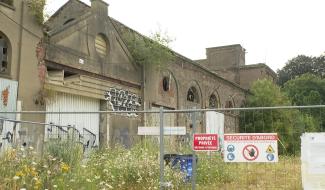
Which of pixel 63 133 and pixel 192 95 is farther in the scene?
pixel 192 95

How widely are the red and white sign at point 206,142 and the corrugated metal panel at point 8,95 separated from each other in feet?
28.9

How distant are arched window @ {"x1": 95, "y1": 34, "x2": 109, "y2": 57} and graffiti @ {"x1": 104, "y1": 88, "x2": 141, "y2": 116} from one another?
1763mm

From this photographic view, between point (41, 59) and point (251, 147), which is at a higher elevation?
point (41, 59)

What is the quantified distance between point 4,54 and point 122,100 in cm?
715

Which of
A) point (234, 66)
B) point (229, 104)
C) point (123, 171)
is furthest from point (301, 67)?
point (123, 171)

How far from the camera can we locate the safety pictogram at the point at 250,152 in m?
7.31

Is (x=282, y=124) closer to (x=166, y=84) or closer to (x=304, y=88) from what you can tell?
(x=166, y=84)

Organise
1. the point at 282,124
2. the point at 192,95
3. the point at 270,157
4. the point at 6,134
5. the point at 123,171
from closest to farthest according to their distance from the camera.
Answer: the point at 270,157
the point at 282,124
the point at 123,171
the point at 6,134
the point at 192,95

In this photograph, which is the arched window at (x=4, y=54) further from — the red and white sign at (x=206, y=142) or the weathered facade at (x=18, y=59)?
the red and white sign at (x=206, y=142)

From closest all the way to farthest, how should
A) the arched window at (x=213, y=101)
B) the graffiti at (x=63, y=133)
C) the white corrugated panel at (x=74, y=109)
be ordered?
the graffiti at (x=63, y=133) < the white corrugated panel at (x=74, y=109) < the arched window at (x=213, y=101)

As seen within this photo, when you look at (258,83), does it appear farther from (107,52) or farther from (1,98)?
(1,98)

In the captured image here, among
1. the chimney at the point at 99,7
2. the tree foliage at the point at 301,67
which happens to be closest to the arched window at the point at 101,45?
the chimney at the point at 99,7

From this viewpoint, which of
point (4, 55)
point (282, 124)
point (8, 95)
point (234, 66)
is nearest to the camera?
point (282, 124)

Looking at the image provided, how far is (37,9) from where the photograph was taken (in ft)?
52.1
